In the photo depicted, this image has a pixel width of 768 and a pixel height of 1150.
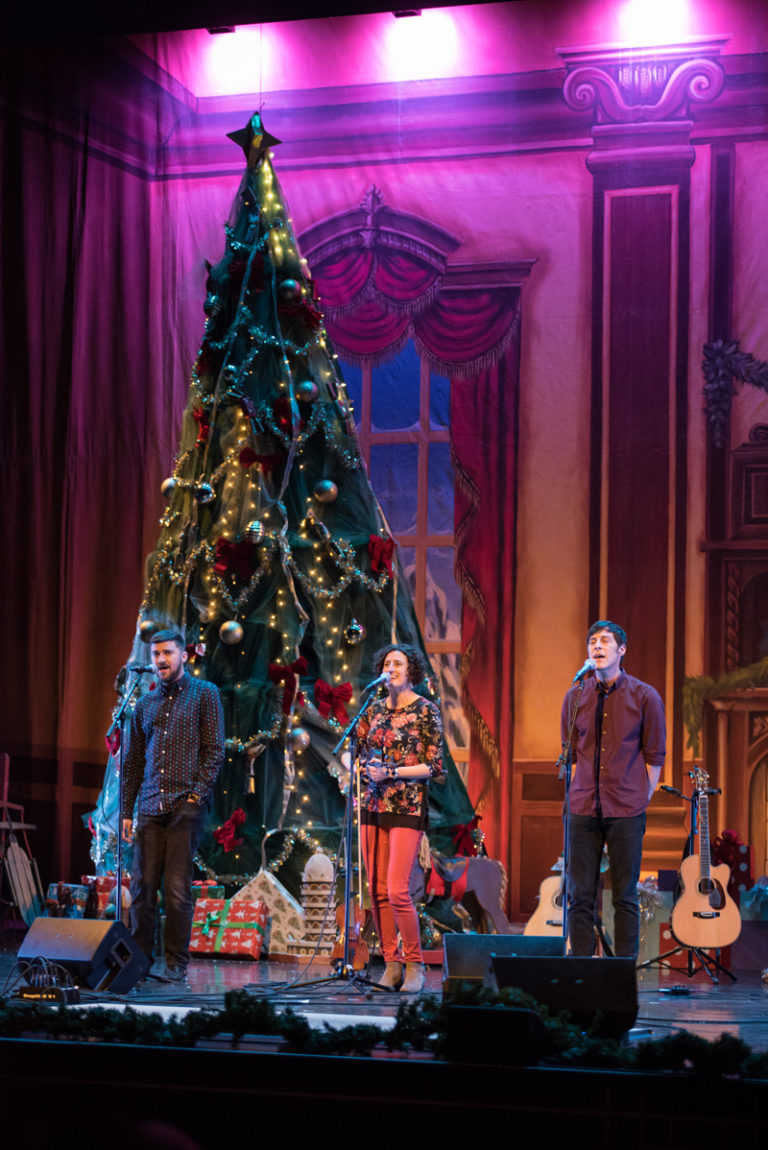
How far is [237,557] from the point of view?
812cm

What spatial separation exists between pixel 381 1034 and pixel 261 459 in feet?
16.9

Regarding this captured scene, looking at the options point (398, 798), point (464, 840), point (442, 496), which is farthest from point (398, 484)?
point (398, 798)

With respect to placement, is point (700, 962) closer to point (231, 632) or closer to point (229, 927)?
point (229, 927)

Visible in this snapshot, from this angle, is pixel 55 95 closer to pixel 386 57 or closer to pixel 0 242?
pixel 0 242

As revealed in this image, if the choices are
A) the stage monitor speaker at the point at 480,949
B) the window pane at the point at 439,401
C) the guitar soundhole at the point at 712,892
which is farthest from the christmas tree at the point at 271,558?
the stage monitor speaker at the point at 480,949

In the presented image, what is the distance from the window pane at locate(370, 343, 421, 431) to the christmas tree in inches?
40.1

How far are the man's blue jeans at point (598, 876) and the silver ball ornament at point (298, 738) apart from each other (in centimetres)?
250

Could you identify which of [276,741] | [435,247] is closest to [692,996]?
[276,741]

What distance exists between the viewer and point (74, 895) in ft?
25.8

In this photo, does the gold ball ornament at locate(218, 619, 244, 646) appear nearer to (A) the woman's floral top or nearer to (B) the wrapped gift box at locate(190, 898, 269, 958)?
(B) the wrapped gift box at locate(190, 898, 269, 958)

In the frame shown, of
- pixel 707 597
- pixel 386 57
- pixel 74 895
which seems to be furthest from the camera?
pixel 386 57

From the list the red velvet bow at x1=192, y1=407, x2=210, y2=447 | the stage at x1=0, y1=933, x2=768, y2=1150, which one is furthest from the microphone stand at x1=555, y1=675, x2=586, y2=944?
the red velvet bow at x1=192, y1=407, x2=210, y2=447

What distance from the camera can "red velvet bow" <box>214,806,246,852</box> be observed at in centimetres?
780

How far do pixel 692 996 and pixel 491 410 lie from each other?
4445mm
